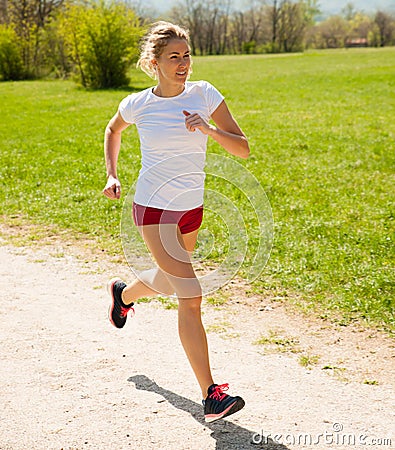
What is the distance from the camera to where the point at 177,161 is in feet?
12.0

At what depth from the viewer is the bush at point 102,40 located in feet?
80.2

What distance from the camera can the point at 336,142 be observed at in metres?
12.9

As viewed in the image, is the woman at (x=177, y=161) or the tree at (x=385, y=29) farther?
the tree at (x=385, y=29)

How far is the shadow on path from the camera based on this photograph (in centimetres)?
336

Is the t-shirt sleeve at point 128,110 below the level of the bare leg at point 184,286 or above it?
above

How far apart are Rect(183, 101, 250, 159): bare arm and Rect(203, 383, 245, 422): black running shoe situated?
1.25m

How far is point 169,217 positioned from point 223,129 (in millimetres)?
563

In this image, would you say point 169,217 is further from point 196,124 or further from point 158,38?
point 158,38

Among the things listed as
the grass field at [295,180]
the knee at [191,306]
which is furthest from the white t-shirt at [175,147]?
A: the grass field at [295,180]

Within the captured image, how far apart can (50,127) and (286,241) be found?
10066mm

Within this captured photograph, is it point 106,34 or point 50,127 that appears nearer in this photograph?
point 50,127

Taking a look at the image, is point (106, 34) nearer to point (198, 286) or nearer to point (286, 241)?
point (286, 241)

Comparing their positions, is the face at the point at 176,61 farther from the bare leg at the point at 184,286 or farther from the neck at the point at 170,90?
the bare leg at the point at 184,286

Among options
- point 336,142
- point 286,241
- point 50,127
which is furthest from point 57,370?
point 50,127
